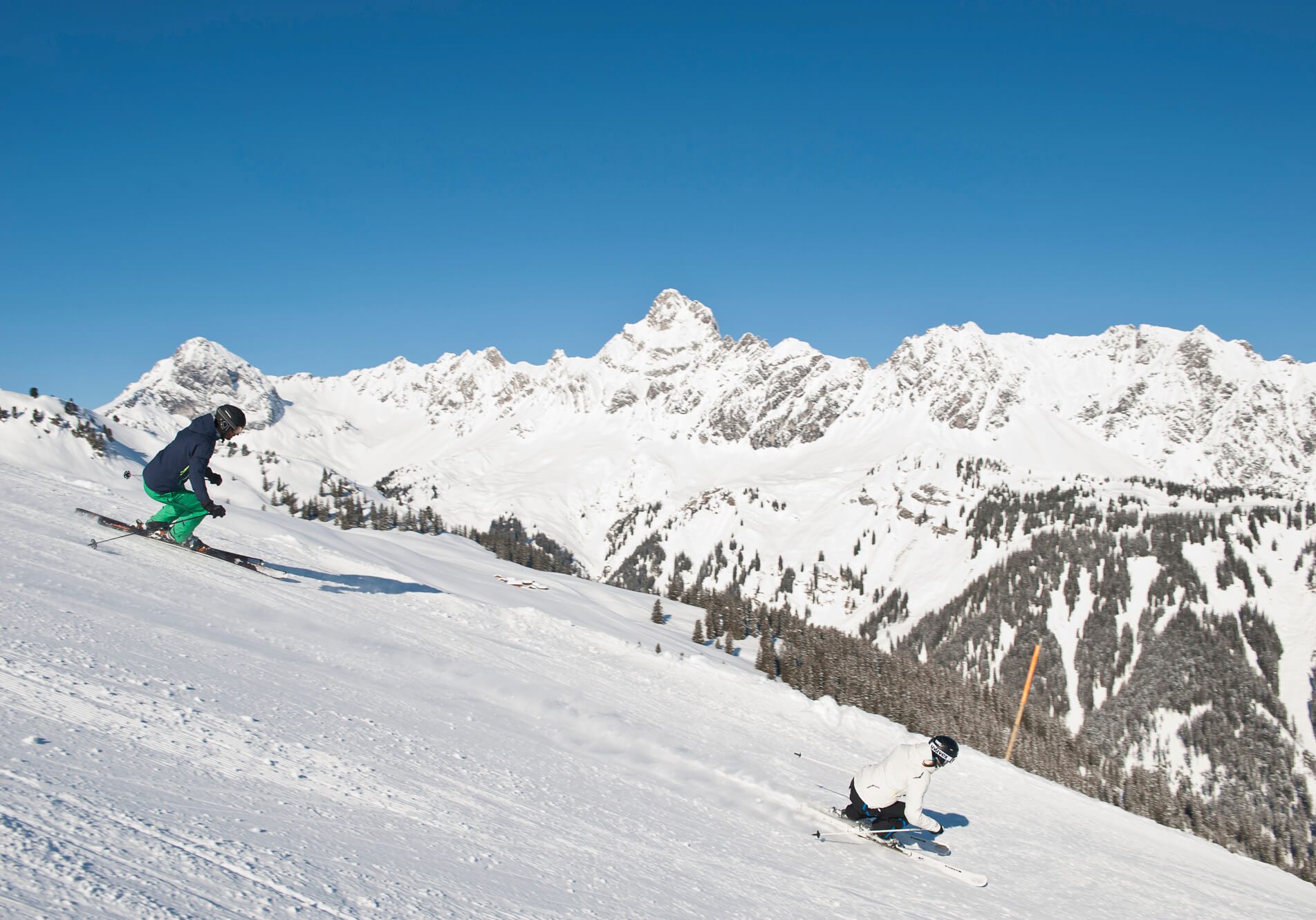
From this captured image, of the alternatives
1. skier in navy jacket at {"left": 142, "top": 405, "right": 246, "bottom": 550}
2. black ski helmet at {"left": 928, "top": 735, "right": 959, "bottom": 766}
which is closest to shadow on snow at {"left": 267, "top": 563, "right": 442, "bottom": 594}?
skier in navy jacket at {"left": 142, "top": 405, "right": 246, "bottom": 550}

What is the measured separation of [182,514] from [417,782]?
40.1ft

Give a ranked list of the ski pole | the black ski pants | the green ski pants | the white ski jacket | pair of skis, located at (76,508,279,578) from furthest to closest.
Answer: pair of skis, located at (76,508,279,578) < the green ski pants < the ski pole < the black ski pants < the white ski jacket

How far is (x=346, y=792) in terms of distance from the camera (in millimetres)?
7223

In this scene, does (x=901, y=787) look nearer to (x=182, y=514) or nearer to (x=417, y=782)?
(x=417, y=782)

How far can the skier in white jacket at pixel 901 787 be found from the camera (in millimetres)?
10898

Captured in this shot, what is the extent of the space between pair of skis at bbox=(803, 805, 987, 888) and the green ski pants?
46.3 feet

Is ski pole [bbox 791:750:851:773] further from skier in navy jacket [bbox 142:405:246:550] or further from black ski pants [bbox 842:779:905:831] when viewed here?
skier in navy jacket [bbox 142:405:246:550]

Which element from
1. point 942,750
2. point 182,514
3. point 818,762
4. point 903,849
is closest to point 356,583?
point 182,514

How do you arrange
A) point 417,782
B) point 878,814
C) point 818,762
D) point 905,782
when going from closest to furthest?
point 417,782 < point 905,782 < point 878,814 < point 818,762

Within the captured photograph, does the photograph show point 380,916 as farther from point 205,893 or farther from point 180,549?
point 180,549

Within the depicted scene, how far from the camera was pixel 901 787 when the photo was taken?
36.9ft

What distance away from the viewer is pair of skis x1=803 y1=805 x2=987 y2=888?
1071cm

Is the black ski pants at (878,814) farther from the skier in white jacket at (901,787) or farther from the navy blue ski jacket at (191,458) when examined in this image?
the navy blue ski jacket at (191,458)

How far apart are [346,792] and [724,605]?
85.8m
